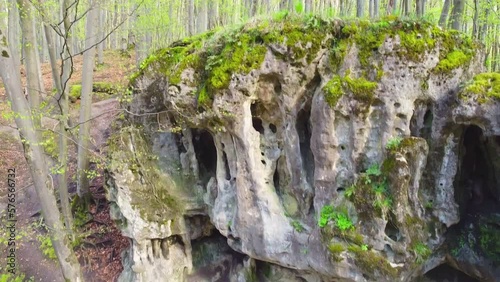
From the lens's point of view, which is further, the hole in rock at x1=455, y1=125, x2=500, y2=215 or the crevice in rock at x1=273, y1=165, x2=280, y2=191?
the crevice in rock at x1=273, y1=165, x2=280, y2=191

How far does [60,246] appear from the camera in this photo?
795cm

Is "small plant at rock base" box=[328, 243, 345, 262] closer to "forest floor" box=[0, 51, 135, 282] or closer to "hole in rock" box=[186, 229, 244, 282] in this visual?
"hole in rock" box=[186, 229, 244, 282]

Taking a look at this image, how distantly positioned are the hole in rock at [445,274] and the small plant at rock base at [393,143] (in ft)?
11.0

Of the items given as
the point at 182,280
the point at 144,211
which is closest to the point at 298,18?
the point at 144,211

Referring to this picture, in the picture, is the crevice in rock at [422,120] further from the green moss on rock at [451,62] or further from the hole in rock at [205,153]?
the hole in rock at [205,153]

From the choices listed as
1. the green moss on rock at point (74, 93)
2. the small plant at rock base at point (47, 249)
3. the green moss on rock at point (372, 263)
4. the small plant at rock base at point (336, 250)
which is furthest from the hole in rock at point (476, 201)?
the green moss on rock at point (74, 93)

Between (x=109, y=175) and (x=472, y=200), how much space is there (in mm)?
8760

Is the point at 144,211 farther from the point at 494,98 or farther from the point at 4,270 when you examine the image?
the point at 494,98

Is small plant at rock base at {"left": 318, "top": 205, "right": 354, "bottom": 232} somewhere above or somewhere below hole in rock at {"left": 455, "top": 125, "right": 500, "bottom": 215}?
below

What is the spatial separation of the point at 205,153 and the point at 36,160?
413 centimetres

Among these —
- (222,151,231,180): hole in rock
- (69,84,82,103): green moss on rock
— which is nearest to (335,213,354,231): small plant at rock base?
(222,151,231,180): hole in rock

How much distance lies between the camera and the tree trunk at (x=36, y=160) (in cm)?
682

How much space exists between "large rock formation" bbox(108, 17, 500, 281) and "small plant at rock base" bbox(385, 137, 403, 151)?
0.02 m

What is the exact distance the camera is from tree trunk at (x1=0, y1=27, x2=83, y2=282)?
22.4ft
